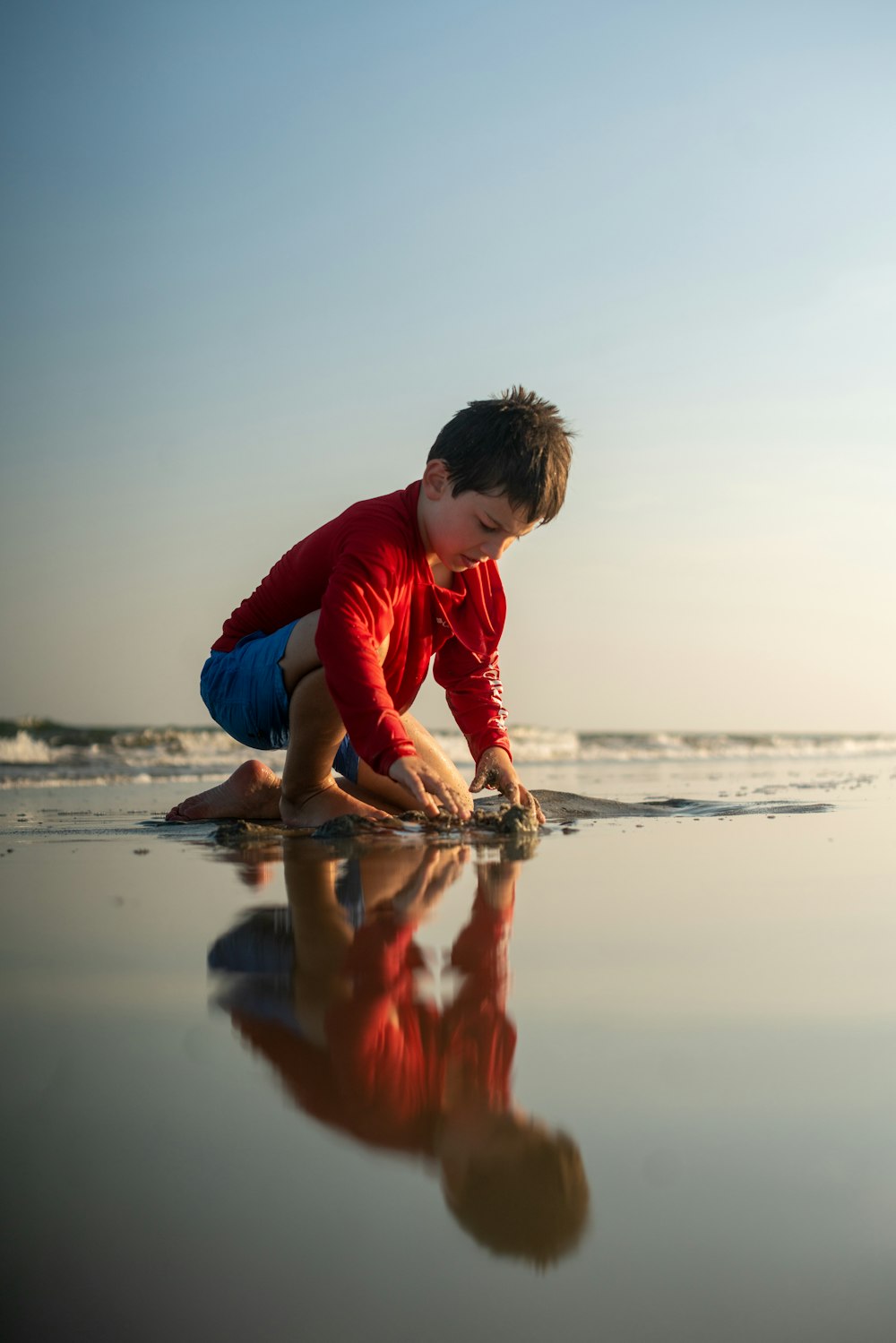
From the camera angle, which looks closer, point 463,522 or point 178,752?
point 463,522

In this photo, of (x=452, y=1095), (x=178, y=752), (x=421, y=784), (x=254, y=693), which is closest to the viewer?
(x=452, y=1095)

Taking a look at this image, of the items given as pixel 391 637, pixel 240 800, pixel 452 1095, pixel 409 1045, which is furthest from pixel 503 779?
pixel 452 1095

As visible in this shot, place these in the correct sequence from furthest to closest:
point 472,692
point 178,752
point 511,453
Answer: point 178,752, point 472,692, point 511,453

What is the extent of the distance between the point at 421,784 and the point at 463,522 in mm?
816

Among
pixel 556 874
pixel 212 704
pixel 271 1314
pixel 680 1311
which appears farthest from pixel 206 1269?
pixel 212 704

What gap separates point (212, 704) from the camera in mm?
3541

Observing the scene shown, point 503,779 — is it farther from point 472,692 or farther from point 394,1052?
point 394,1052

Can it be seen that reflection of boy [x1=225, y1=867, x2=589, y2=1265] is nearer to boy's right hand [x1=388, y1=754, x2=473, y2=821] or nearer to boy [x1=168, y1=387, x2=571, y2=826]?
boy's right hand [x1=388, y1=754, x2=473, y2=821]

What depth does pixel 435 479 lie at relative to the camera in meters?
2.95

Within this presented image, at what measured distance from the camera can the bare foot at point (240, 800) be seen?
369 cm

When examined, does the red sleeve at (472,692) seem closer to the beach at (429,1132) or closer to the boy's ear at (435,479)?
the boy's ear at (435,479)

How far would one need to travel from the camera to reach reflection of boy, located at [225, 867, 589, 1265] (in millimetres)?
629

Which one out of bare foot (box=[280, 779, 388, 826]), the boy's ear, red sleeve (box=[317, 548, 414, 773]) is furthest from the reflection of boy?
bare foot (box=[280, 779, 388, 826])

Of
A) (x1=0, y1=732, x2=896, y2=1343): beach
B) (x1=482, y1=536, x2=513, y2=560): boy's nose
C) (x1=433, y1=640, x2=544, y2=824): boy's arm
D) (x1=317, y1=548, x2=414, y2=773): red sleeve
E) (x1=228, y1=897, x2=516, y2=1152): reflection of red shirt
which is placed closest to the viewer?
(x1=0, y1=732, x2=896, y2=1343): beach
